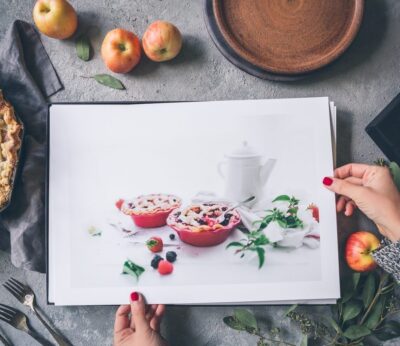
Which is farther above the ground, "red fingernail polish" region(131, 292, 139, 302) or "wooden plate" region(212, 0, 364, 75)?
"wooden plate" region(212, 0, 364, 75)

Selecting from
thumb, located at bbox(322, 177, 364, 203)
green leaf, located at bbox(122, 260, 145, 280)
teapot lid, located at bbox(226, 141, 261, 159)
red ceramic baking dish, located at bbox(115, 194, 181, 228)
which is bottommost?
green leaf, located at bbox(122, 260, 145, 280)

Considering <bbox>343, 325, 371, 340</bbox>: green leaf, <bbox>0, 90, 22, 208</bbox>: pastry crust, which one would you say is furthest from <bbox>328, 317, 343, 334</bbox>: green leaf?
<bbox>0, 90, 22, 208</bbox>: pastry crust

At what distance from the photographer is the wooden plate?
28.9 inches

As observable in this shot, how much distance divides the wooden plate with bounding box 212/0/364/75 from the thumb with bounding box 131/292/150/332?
1.39 feet

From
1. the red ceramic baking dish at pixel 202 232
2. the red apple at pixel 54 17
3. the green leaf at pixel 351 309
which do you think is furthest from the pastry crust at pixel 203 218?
the red apple at pixel 54 17

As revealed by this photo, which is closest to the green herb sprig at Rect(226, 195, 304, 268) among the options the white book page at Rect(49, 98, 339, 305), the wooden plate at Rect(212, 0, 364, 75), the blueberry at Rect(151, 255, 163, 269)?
the white book page at Rect(49, 98, 339, 305)

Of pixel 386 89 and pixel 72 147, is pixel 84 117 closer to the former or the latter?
pixel 72 147

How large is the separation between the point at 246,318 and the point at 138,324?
17 centimetres

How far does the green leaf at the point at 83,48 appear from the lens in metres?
0.77

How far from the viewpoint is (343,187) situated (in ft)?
2.32

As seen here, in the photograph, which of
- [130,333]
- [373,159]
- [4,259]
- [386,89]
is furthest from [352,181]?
[4,259]

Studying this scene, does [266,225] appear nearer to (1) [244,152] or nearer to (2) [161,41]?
(1) [244,152]

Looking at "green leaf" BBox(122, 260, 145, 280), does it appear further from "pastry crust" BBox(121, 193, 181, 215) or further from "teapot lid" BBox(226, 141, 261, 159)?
"teapot lid" BBox(226, 141, 261, 159)

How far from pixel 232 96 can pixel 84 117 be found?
25 centimetres
